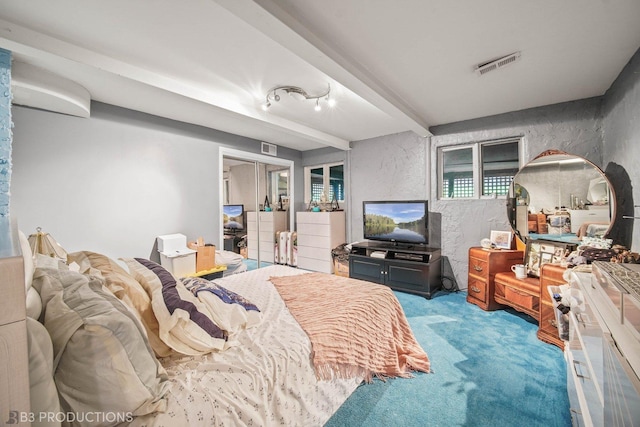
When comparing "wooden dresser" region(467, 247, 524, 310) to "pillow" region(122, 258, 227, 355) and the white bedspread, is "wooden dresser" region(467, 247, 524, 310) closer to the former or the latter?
the white bedspread

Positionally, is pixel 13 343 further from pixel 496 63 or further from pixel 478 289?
pixel 478 289

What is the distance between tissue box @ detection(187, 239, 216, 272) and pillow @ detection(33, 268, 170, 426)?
2.39m

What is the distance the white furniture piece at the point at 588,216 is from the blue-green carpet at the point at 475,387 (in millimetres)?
1205

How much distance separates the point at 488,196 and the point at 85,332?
4217mm

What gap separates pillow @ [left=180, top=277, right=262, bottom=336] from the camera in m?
1.42

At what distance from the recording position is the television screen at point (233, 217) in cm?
410

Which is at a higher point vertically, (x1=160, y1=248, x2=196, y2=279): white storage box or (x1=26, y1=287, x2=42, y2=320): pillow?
(x1=26, y1=287, x2=42, y2=320): pillow

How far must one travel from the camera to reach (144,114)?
3.19m

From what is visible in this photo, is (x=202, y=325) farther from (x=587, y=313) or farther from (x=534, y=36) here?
(x=534, y=36)

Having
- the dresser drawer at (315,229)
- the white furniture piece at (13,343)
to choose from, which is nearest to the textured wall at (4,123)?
the white furniture piece at (13,343)

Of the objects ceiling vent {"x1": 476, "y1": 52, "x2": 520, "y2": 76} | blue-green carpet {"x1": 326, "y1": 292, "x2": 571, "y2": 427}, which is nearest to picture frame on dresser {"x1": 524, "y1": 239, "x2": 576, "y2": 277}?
A: blue-green carpet {"x1": 326, "y1": 292, "x2": 571, "y2": 427}

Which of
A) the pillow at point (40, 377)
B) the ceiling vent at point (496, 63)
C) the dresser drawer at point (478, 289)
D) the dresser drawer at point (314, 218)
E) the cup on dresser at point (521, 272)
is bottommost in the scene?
the dresser drawer at point (478, 289)

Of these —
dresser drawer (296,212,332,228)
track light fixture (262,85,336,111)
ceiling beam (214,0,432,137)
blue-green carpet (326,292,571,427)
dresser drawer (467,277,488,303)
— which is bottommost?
blue-green carpet (326,292,571,427)

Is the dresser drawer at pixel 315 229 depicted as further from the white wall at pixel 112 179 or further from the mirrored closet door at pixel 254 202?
the white wall at pixel 112 179
